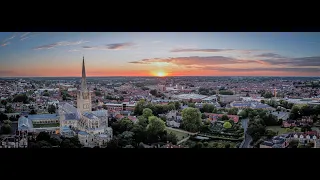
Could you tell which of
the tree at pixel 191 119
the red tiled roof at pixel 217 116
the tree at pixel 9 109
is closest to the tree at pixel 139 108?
the tree at pixel 191 119

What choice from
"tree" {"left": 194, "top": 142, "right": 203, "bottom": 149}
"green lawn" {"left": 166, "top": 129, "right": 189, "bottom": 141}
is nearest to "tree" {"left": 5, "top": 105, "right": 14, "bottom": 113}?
"green lawn" {"left": 166, "top": 129, "right": 189, "bottom": 141}

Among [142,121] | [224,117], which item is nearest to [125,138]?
[142,121]

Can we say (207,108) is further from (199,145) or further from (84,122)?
(84,122)

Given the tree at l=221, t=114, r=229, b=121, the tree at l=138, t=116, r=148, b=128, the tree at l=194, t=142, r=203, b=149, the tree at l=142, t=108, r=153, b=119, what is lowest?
the tree at l=194, t=142, r=203, b=149

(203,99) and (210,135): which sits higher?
(203,99)

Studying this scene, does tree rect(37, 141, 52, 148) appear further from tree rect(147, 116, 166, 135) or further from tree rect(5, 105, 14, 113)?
tree rect(147, 116, 166, 135)
